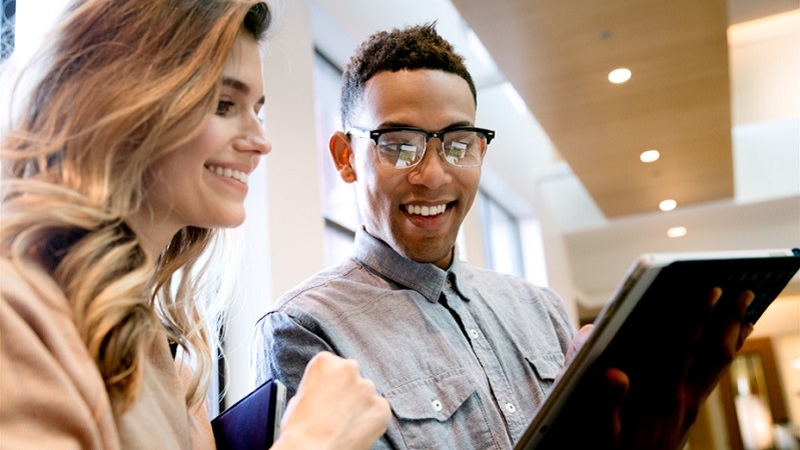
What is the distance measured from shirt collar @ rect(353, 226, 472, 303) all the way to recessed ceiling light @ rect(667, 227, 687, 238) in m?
8.46

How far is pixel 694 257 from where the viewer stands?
1000mm

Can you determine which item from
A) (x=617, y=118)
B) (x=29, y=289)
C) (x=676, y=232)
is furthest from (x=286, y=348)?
(x=676, y=232)

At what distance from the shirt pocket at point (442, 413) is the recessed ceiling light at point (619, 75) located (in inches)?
153

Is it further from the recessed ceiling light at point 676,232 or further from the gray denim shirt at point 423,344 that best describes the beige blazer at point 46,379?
the recessed ceiling light at point 676,232

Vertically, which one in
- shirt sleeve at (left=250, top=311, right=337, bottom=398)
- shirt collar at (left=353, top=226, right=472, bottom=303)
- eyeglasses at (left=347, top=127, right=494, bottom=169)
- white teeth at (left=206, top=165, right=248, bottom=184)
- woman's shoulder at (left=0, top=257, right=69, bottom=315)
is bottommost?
shirt sleeve at (left=250, top=311, right=337, bottom=398)

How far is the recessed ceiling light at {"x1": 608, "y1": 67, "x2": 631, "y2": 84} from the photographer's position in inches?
196

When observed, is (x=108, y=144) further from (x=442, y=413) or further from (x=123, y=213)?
(x=442, y=413)

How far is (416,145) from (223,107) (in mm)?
549

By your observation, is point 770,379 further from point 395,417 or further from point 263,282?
point 395,417

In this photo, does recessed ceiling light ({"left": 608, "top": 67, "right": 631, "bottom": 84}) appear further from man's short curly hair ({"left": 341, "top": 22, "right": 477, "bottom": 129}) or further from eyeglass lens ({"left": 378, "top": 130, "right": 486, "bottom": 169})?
eyeglass lens ({"left": 378, "top": 130, "right": 486, "bottom": 169})

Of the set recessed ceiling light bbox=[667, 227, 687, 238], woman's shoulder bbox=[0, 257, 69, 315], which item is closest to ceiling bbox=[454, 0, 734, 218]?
recessed ceiling light bbox=[667, 227, 687, 238]

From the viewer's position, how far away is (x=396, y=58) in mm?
1708

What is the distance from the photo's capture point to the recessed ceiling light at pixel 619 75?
4.98 metres

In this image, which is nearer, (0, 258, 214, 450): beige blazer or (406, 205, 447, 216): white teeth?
(0, 258, 214, 450): beige blazer
